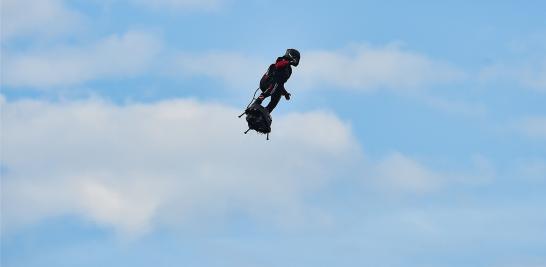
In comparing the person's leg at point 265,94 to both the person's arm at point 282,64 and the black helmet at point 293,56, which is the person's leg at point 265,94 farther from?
the black helmet at point 293,56

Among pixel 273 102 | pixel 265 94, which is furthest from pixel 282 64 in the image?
pixel 273 102

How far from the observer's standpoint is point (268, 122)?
63438 millimetres

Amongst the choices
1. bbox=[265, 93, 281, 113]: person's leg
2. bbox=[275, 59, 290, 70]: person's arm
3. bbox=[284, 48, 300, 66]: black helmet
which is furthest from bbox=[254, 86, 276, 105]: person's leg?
bbox=[284, 48, 300, 66]: black helmet

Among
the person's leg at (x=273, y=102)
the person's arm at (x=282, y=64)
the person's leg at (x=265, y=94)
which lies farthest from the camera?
the person's leg at (x=273, y=102)

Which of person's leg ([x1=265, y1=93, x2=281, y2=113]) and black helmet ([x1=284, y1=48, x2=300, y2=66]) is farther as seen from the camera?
person's leg ([x1=265, y1=93, x2=281, y2=113])

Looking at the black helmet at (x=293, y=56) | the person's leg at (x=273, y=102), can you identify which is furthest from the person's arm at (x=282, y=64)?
the person's leg at (x=273, y=102)

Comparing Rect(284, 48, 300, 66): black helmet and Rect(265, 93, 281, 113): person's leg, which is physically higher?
Rect(284, 48, 300, 66): black helmet

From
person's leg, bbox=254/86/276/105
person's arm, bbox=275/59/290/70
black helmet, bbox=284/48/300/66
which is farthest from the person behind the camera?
person's leg, bbox=254/86/276/105

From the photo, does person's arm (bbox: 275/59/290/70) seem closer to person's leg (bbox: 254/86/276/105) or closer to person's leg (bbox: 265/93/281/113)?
person's leg (bbox: 254/86/276/105)

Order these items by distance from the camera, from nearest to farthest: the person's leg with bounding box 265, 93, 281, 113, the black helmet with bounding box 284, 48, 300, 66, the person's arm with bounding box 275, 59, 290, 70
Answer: the black helmet with bounding box 284, 48, 300, 66 → the person's arm with bounding box 275, 59, 290, 70 → the person's leg with bounding box 265, 93, 281, 113

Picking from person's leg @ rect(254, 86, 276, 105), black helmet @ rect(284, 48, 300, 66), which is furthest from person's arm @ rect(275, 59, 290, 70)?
person's leg @ rect(254, 86, 276, 105)

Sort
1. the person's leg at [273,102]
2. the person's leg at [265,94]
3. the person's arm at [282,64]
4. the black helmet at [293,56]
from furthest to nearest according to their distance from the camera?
the person's leg at [273,102]
the person's leg at [265,94]
the person's arm at [282,64]
the black helmet at [293,56]

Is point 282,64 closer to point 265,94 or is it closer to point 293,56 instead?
point 293,56

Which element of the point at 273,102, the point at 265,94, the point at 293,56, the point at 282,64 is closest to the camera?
the point at 293,56
